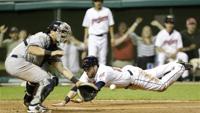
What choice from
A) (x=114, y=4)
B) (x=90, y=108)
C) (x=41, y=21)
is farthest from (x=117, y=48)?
(x=90, y=108)

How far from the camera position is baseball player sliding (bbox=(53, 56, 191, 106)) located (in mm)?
8852

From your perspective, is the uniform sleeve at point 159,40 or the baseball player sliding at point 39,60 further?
the uniform sleeve at point 159,40

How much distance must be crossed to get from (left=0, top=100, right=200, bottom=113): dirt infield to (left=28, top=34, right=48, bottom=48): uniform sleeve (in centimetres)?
100

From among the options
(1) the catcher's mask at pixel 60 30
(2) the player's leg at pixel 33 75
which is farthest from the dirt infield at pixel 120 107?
(1) the catcher's mask at pixel 60 30

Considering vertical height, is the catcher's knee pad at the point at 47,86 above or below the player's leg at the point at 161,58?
above

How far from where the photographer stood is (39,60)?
8.47 m

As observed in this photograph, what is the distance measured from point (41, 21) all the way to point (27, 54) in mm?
7130

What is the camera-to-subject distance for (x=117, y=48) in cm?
1513

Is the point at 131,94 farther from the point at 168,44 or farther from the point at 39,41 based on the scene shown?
the point at 39,41

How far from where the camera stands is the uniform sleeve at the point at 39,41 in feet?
26.4

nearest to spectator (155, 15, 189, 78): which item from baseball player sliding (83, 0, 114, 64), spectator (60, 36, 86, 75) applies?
baseball player sliding (83, 0, 114, 64)

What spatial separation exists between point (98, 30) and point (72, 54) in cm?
159

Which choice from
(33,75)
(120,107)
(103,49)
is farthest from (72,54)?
(33,75)

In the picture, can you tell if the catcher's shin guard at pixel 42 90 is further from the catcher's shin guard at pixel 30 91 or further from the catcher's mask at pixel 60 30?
the catcher's shin guard at pixel 30 91
